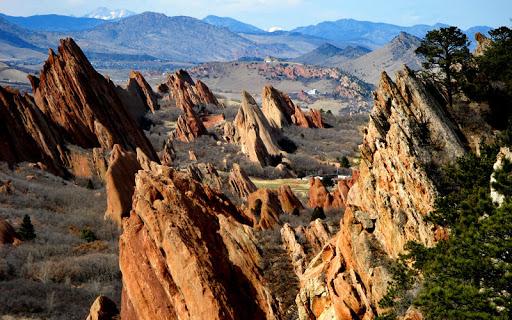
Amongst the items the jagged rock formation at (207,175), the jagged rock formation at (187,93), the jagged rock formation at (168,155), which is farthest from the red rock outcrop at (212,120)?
the jagged rock formation at (207,175)

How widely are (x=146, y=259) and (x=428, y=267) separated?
1537 centimetres

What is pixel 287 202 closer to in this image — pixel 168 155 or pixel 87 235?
pixel 87 235

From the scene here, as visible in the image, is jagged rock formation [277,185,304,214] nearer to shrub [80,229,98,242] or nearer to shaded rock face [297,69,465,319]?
shrub [80,229,98,242]

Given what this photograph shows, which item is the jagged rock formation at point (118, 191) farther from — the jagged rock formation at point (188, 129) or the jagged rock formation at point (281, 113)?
the jagged rock formation at point (281, 113)

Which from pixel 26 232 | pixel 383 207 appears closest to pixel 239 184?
pixel 26 232

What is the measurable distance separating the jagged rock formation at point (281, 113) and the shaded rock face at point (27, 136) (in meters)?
67.9

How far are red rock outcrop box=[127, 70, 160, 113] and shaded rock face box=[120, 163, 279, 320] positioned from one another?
473 ft

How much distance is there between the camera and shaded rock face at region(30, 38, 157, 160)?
3445 inches

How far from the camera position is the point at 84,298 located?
3638 cm

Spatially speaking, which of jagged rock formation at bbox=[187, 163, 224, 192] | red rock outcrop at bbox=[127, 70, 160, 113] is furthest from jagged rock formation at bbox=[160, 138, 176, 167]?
red rock outcrop at bbox=[127, 70, 160, 113]

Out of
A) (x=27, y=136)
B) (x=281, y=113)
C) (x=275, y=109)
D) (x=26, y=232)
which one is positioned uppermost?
(x=27, y=136)

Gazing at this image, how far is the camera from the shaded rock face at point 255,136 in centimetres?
→ 11488

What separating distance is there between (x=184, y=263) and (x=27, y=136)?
61.4m

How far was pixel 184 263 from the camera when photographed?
90.0 ft
